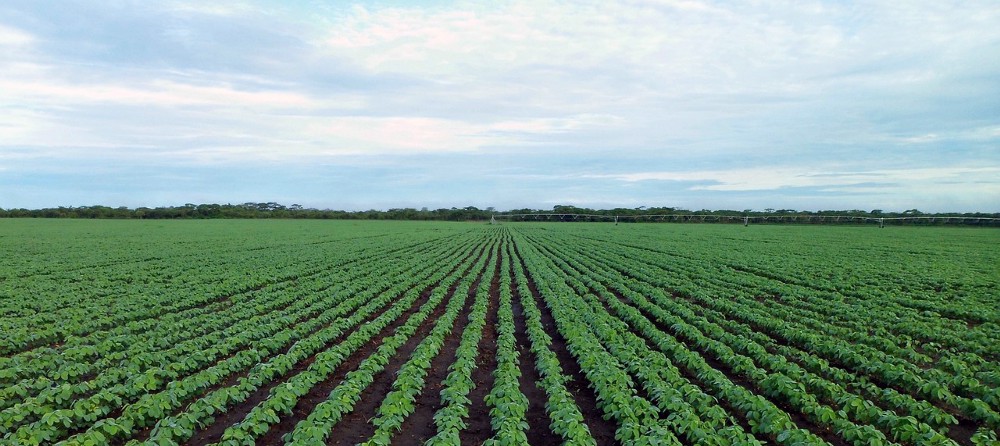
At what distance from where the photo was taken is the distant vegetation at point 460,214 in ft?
295

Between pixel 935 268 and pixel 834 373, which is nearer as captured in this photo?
pixel 834 373

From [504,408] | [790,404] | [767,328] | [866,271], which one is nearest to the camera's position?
[504,408]

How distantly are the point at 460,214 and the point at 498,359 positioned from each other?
370ft

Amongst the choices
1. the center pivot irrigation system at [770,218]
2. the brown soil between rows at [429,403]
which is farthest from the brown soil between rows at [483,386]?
the center pivot irrigation system at [770,218]

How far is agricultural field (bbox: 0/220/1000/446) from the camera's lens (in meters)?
6.95

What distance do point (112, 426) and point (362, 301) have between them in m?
9.77

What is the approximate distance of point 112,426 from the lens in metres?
6.43

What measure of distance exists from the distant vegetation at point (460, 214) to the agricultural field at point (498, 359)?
7616cm

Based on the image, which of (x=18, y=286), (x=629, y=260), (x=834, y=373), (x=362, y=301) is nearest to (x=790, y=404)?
(x=834, y=373)

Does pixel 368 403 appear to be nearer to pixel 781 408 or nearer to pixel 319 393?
pixel 319 393

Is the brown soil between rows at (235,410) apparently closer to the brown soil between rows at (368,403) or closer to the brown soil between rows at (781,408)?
the brown soil between rows at (368,403)

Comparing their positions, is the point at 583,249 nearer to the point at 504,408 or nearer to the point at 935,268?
the point at 935,268

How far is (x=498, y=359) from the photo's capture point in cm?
964

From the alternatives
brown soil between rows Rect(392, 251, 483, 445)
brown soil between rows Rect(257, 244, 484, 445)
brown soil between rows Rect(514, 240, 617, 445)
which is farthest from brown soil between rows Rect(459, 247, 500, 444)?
brown soil between rows Rect(257, 244, 484, 445)
